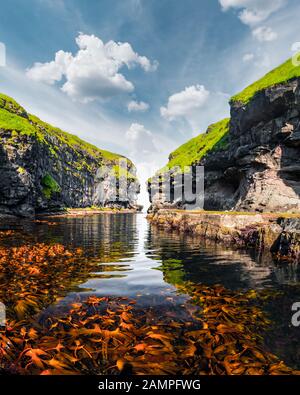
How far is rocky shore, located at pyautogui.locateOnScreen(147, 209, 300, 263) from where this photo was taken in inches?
771

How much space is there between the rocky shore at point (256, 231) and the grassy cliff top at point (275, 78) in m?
32.0

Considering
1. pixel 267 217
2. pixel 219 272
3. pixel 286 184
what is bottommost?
pixel 219 272

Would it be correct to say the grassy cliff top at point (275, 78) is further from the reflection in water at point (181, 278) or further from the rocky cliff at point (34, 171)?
the rocky cliff at point (34, 171)

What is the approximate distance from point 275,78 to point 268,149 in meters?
15.8

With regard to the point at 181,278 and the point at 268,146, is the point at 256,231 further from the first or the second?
the point at 268,146

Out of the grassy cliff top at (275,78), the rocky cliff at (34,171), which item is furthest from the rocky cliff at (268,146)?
the rocky cliff at (34,171)

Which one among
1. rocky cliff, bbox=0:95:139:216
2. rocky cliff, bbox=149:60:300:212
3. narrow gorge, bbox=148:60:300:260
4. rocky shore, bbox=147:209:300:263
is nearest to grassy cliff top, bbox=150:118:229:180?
narrow gorge, bbox=148:60:300:260

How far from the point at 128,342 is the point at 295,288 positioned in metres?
9.07

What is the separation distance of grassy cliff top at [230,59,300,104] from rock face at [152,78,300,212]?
3.54 ft

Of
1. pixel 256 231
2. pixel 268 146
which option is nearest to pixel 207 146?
pixel 268 146

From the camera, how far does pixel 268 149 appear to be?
48.7 m
